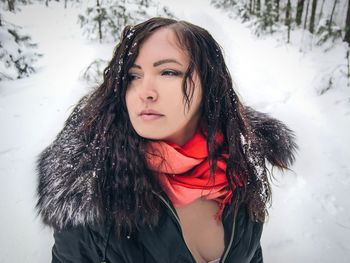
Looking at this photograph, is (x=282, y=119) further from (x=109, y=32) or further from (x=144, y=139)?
(x=109, y=32)

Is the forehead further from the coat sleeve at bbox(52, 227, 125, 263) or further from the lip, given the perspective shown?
the coat sleeve at bbox(52, 227, 125, 263)

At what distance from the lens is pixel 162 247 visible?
1.13 m

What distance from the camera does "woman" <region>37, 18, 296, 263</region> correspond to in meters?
1.06

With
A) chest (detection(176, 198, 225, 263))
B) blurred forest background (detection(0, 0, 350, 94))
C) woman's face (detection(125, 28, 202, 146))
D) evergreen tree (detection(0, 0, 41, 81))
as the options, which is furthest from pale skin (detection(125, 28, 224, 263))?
evergreen tree (detection(0, 0, 41, 81))

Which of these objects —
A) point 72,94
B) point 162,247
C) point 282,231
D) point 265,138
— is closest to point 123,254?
point 162,247

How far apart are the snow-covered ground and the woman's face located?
2.28 ft

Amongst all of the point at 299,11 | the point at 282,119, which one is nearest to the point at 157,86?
the point at 282,119

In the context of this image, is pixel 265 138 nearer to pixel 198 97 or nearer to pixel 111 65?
pixel 198 97

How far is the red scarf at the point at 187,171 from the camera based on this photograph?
1130mm

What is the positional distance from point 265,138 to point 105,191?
103 cm

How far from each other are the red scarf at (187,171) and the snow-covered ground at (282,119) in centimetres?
62

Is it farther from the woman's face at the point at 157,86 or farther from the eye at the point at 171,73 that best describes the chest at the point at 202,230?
the eye at the point at 171,73

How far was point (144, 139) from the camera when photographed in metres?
1.16

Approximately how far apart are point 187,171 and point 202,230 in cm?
32
